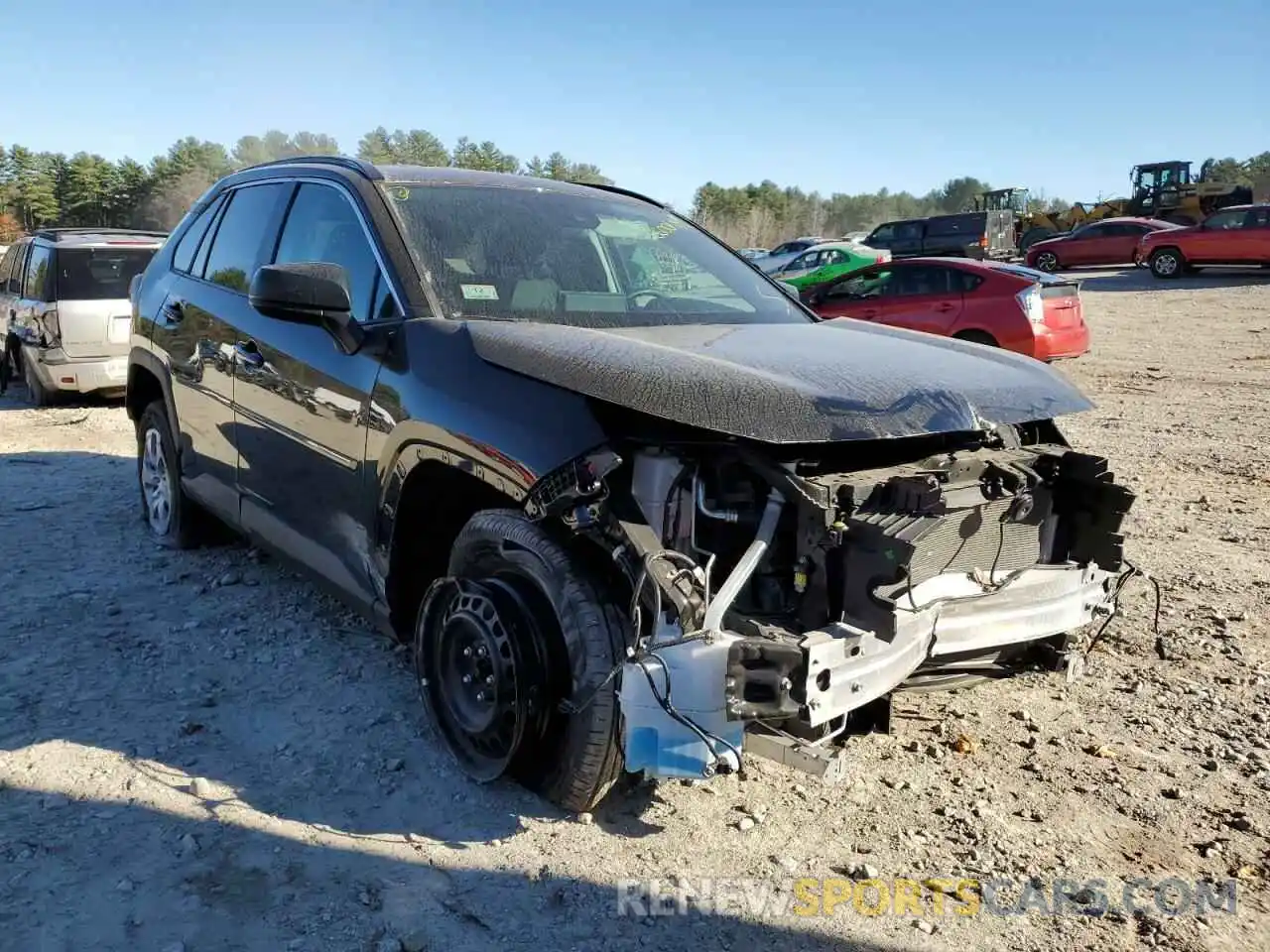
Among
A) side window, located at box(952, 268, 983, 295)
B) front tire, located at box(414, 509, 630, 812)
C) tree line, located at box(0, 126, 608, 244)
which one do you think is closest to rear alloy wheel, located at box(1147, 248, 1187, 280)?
side window, located at box(952, 268, 983, 295)

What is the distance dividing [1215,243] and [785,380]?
2680 centimetres

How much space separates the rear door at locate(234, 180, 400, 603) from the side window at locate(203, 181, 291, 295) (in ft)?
0.61

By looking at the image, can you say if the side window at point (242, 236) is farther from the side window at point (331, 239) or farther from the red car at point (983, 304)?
the red car at point (983, 304)

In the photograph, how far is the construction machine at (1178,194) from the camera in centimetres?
Answer: 3384

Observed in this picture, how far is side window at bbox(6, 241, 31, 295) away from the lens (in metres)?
10.9

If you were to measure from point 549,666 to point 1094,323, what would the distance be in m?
19.0

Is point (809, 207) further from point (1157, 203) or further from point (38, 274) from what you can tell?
point (38, 274)

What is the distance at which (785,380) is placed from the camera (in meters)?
2.73

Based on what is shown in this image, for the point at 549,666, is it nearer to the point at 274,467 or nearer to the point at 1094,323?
the point at 274,467

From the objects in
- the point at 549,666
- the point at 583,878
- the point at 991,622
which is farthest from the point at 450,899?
the point at 991,622

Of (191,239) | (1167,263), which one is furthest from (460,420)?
(1167,263)

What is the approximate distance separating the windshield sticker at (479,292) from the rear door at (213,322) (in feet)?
4.07

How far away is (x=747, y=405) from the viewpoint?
2566mm

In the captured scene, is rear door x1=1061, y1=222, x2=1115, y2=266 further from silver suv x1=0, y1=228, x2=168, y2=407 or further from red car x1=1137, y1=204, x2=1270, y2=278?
silver suv x1=0, y1=228, x2=168, y2=407
